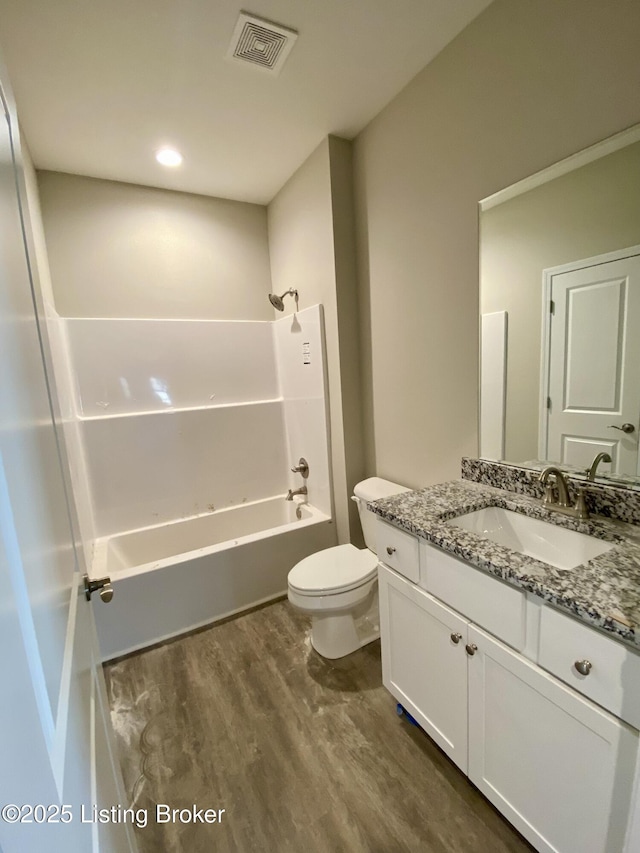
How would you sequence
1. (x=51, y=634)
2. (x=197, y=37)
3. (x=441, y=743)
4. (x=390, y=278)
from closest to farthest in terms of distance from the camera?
(x=51, y=634) → (x=441, y=743) → (x=197, y=37) → (x=390, y=278)

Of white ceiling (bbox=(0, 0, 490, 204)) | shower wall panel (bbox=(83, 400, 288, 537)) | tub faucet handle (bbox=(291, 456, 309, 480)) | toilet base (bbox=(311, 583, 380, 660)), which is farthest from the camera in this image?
tub faucet handle (bbox=(291, 456, 309, 480))

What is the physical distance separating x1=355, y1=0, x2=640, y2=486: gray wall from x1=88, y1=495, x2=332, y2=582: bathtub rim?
0.62 metres

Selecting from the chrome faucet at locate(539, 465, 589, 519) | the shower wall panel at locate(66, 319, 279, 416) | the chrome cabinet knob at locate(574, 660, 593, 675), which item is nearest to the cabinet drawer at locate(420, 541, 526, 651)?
the chrome cabinet knob at locate(574, 660, 593, 675)

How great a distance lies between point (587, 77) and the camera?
1.14 meters

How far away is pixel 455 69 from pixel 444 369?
119 centimetres

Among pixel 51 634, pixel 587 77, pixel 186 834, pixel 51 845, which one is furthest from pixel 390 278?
pixel 186 834

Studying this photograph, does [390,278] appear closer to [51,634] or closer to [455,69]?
[455,69]

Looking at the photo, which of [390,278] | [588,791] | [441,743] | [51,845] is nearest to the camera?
[51,845]

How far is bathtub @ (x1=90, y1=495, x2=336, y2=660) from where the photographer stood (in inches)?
77.9

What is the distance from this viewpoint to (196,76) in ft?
5.34

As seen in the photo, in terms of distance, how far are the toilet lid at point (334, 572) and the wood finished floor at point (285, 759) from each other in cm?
43

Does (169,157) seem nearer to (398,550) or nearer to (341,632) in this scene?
(398,550)

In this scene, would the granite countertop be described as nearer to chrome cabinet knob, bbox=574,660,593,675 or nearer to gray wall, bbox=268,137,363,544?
chrome cabinet knob, bbox=574,660,593,675

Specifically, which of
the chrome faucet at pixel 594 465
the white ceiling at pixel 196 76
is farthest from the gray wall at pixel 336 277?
the chrome faucet at pixel 594 465
